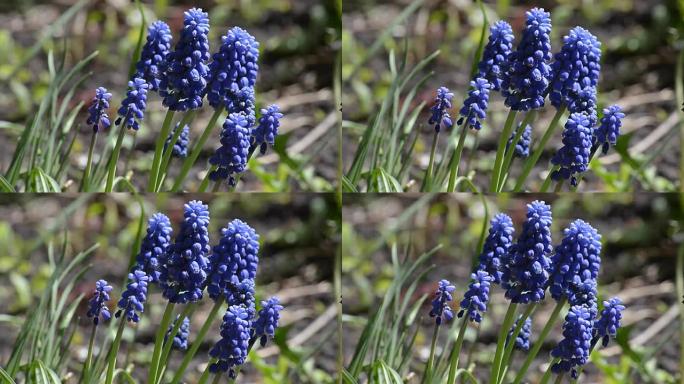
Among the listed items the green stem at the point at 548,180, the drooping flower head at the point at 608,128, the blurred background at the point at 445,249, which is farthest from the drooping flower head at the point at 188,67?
the drooping flower head at the point at 608,128

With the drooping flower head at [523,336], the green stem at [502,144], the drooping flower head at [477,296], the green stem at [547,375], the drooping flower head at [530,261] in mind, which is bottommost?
the green stem at [547,375]

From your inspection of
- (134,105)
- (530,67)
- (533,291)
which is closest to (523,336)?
(533,291)

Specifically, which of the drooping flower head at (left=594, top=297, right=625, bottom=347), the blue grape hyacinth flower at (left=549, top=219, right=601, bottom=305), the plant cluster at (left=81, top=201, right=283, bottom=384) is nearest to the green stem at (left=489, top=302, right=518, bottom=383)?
the blue grape hyacinth flower at (left=549, top=219, right=601, bottom=305)

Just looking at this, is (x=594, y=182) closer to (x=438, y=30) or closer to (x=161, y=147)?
(x=438, y=30)

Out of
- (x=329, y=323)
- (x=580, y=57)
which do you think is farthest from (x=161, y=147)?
(x=580, y=57)

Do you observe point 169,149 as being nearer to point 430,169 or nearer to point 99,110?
point 99,110

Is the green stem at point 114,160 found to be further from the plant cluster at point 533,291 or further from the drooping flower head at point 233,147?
the plant cluster at point 533,291
